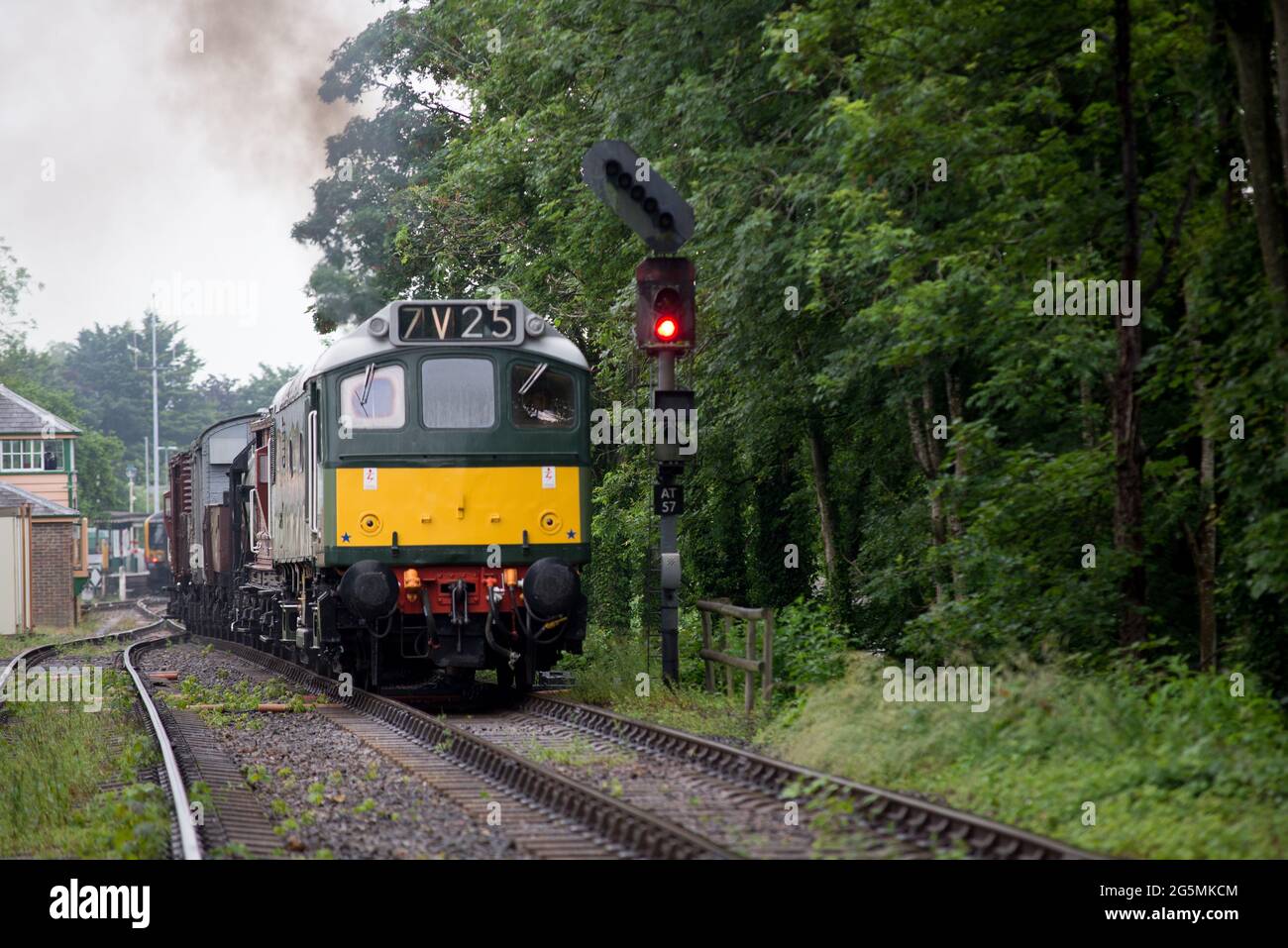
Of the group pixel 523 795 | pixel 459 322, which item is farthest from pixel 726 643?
pixel 523 795

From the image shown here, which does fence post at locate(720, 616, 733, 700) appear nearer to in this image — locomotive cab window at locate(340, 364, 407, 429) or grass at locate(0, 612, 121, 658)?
locomotive cab window at locate(340, 364, 407, 429)

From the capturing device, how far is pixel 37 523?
4216 centimetres

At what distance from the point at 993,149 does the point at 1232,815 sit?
615 centimetres

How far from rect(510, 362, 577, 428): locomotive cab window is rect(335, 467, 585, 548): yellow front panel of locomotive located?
51cm

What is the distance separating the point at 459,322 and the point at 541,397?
1.10m

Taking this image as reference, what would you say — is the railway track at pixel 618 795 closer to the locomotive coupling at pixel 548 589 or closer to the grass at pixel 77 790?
the grass at pixel 77 790

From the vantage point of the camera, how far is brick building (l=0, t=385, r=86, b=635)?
1500 inches

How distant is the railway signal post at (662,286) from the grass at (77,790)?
513 cm

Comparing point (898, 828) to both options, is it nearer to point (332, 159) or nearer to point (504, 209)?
point (504, 209)

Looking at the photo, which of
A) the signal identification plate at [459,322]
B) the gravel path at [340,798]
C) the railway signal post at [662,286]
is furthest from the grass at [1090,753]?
the signal identification plate at [459,322]

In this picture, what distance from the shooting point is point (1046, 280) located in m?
12.5

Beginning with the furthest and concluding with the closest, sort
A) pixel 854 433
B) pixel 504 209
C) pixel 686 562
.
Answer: pixel 504 209 → pixel 686 562 → pixel 854 433

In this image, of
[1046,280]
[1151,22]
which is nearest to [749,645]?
[1046,280]

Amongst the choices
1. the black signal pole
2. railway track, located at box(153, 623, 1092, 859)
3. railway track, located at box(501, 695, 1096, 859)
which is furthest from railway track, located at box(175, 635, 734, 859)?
the black signal pole
